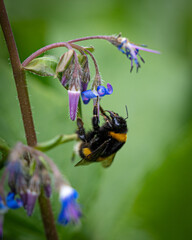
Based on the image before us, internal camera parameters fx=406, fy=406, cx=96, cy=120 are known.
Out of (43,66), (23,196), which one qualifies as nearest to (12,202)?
(23,196)

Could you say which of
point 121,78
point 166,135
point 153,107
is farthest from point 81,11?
point 166,135

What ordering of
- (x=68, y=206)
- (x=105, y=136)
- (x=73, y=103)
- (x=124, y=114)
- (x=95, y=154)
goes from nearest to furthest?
1. (x=68, y=206)
2. (x=73, y=103)
3. (x=95, y=154)
4. (x=105, y=136)
5. (x=124, y=114)

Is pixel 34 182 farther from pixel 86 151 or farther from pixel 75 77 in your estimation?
pixel 86 151

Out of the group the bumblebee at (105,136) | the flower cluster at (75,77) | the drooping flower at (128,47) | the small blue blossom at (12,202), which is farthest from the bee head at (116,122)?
the small blue blossom at (12,202)

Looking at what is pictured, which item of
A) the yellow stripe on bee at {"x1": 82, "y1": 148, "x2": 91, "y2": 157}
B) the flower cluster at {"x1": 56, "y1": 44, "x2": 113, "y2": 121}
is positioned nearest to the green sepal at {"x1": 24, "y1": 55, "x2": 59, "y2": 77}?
the flower cluster at {"x1": 56, "y1": 44, "x2": 113, "y2": 121}

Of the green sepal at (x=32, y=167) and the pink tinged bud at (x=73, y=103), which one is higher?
the pink tinged bud at (x=73, y=103)

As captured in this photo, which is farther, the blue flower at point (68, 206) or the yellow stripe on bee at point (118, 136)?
the yellow stripe on bee at point (118, 136)

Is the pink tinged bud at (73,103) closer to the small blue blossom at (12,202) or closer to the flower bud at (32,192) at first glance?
the flower bud at (32,192)
